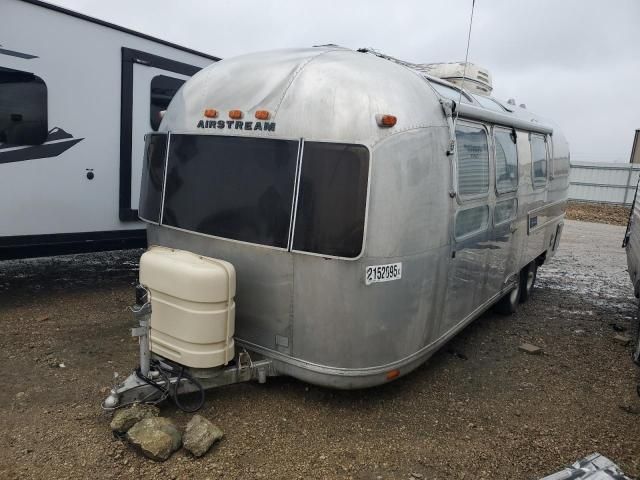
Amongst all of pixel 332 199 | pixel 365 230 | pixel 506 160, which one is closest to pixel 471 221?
pixel 506 160

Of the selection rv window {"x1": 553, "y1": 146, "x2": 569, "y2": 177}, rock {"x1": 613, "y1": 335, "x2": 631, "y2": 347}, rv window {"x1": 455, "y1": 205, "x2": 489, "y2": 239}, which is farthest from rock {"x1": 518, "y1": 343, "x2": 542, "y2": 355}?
rv window {"x1": 553, "y1": 146, "x2": 569, "y2": 177}

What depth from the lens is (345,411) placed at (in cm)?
376

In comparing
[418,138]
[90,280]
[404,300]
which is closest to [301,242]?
[404,300]

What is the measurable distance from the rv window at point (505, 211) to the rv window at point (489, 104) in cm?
95

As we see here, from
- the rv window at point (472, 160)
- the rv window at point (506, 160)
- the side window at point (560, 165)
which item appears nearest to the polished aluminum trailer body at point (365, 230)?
the rv window at point (472, 160)

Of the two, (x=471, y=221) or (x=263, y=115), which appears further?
(x=471, y=221)

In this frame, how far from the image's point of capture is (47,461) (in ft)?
9.75

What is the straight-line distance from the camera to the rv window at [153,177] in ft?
13.4

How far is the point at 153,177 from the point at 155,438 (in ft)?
6.76

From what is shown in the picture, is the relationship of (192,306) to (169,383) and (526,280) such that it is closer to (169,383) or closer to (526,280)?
(169,383)

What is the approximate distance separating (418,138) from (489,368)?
2.55 meters

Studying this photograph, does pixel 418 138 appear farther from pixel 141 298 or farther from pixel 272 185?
pixel 141 298

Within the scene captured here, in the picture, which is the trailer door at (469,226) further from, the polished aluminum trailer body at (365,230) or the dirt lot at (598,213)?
the dirt lot at (598,213)

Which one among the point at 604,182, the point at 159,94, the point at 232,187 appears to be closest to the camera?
the point at 232,187
